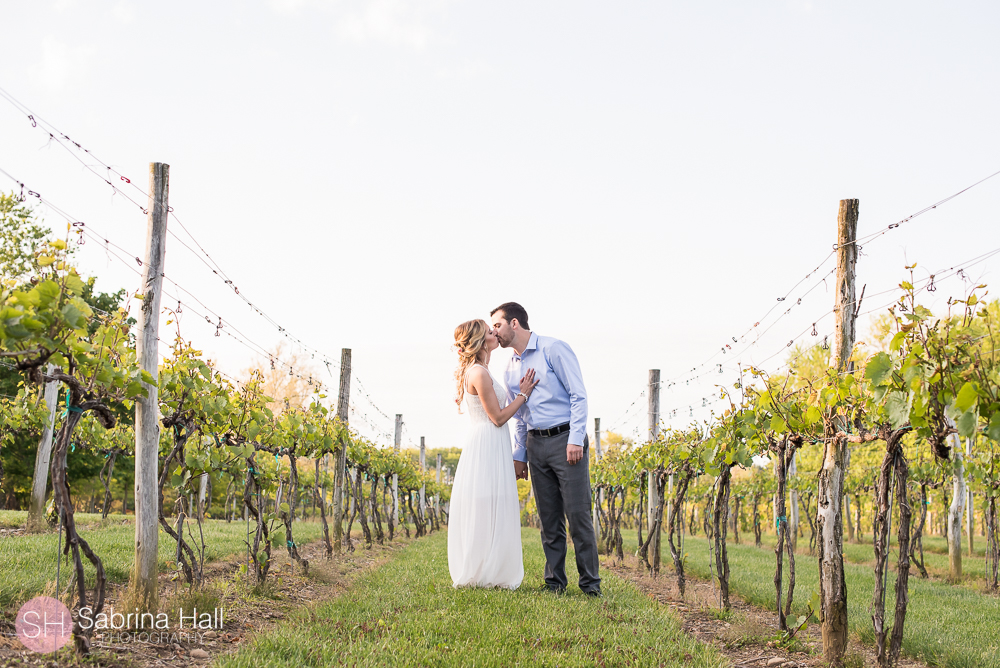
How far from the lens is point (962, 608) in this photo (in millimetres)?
6441

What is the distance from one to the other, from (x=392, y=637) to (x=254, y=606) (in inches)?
74.6

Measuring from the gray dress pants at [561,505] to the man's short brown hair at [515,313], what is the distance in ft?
2.83

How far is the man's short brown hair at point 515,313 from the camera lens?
17.1ft

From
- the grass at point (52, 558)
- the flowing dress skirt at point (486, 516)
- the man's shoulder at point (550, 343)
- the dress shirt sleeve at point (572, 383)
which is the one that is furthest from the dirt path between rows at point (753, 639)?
the grass at point (52, 558)

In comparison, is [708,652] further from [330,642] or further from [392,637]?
[330,642]

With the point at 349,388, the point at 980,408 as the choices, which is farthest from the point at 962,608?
the point at 349,388

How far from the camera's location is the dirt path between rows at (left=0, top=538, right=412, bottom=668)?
292 cm

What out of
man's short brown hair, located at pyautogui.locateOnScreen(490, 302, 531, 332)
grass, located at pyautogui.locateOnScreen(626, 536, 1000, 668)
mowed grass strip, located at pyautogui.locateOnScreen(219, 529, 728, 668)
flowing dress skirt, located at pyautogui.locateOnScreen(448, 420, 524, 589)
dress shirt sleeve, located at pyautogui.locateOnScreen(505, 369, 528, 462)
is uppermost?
man's short brown hair, located at pyautogui.locateOnScreen(490, 302, 531, 332)

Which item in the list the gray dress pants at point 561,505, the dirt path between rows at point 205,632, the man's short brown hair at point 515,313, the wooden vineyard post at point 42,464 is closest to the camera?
the dirt path between rows at point 205,632

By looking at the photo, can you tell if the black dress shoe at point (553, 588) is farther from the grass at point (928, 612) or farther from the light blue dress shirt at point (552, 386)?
the grass at point (928, 612)

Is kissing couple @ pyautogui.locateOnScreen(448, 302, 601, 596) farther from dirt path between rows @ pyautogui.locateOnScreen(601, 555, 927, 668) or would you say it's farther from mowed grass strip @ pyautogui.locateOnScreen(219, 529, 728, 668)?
dirt path between rows @ pyautogui.locateOnScreen(601, 555, 927, 668)

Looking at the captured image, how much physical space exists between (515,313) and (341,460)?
24.3 ft

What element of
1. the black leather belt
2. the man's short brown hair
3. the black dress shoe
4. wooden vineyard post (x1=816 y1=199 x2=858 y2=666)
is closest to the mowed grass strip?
the black dress shoe

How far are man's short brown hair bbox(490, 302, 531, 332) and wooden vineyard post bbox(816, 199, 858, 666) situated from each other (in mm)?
2184
